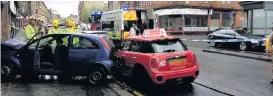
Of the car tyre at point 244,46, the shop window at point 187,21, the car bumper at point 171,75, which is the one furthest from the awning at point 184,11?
the car bumper at point 171,75

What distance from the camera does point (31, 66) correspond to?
30.0ft

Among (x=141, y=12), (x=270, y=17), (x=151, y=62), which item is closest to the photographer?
(x=151, y=62)

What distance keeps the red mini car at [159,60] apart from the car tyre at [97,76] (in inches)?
14.6

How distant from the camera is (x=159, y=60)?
7660 millimetres

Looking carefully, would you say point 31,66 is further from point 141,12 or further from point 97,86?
point 141,12

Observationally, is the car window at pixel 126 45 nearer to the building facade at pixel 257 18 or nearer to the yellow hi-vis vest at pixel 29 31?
the yellow hi-vis vest at pixel 29 31

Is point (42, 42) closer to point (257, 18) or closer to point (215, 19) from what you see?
point (257, 18)

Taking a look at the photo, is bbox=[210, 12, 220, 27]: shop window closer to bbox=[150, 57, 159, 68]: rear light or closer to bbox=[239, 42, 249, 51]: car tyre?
bbox=[239, 42, 249, 51]: car tyre

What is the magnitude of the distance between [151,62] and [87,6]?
3854 inches

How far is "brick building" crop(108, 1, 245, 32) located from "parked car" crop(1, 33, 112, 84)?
127 feet

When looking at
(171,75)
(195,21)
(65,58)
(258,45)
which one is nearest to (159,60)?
(171,75)

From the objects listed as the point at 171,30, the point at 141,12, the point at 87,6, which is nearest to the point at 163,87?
the point at 141,12

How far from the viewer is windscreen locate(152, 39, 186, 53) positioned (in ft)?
26.3

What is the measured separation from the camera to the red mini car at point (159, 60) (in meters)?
7.70
